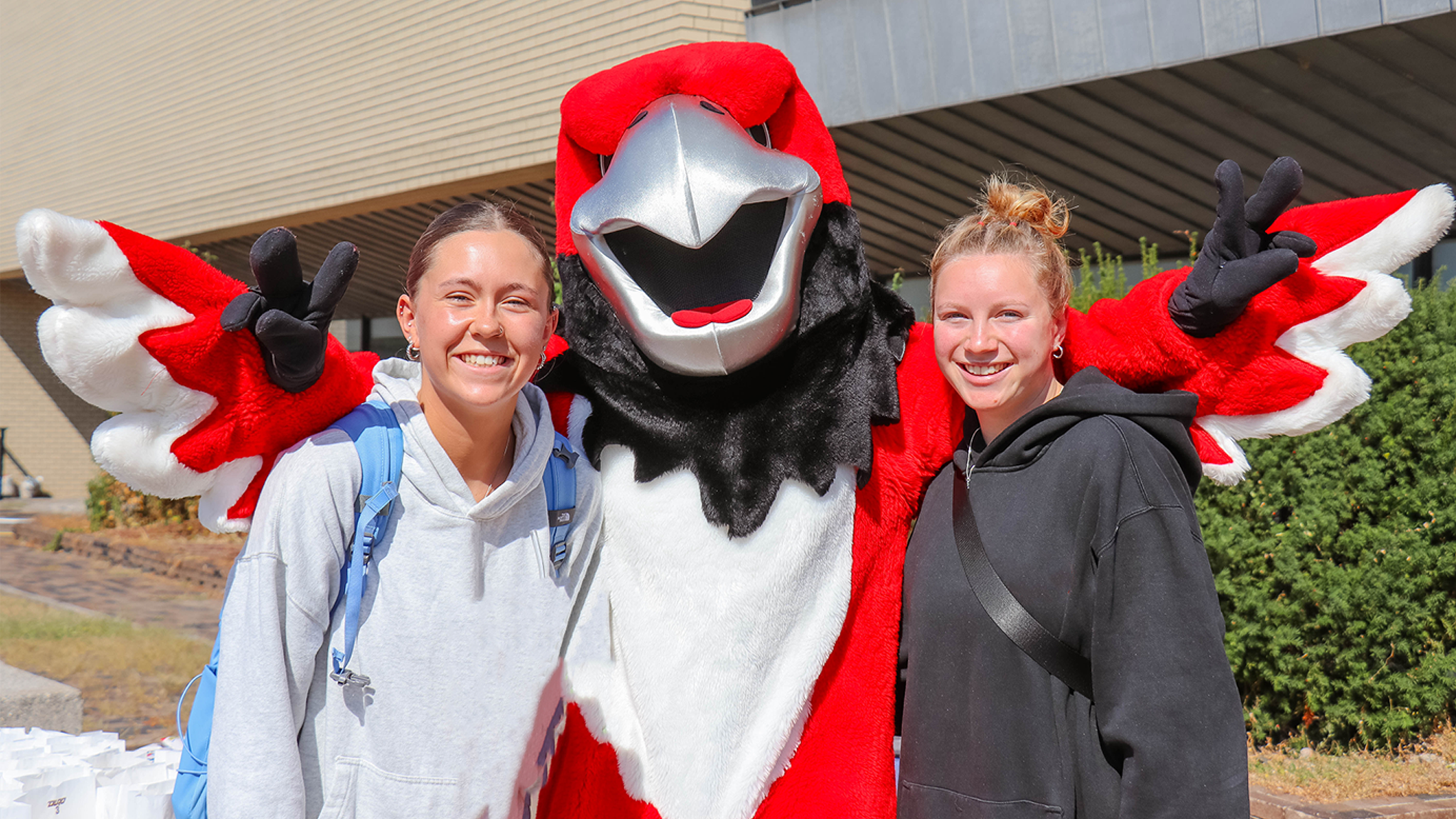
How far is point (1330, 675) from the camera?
4.85m

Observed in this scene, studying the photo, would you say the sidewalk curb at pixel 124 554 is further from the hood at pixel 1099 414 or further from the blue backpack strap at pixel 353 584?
the hood at pixel 1099 414

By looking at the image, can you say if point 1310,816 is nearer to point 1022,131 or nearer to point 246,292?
point 246,292

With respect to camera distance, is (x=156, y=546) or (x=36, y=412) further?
(x=36, y=412)

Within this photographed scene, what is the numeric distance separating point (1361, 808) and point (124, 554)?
39.4 feet

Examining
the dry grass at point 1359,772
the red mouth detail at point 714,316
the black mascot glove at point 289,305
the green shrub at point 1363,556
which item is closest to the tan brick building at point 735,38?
the green shrub at point 1363,556

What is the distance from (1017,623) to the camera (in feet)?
6.20

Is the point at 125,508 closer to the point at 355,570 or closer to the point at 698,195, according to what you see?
the point at 355,570

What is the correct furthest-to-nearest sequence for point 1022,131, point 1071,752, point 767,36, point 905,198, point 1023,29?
point 905,198 < point 767,36 < point 1022,131 < point 1023,29 < point 1071,752

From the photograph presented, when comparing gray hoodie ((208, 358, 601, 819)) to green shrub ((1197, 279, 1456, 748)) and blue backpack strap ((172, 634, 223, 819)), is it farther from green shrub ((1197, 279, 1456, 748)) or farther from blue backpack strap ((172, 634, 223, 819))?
green shrub ((1197, 279, 1456, 748))

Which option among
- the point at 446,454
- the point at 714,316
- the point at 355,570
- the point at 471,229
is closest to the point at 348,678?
the point at 355,570

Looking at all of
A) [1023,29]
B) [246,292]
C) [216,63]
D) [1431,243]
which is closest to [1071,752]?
[1431,243]

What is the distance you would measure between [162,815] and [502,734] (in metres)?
0.93

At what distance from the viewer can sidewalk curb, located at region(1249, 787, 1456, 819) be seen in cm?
382

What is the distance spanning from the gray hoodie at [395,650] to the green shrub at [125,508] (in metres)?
12.6
